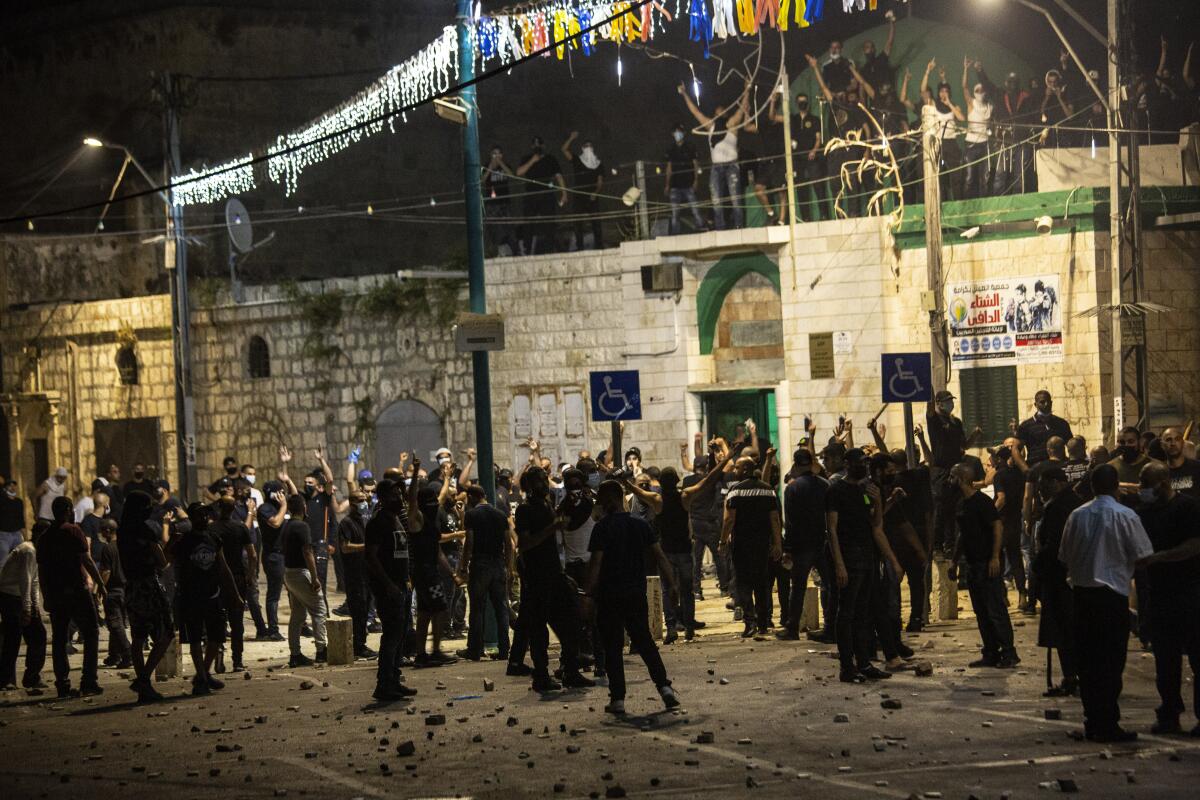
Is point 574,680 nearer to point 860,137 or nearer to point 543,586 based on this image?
point 543,586

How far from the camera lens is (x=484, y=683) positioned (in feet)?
47.9

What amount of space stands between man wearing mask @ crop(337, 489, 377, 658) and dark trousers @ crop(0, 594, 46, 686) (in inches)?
120

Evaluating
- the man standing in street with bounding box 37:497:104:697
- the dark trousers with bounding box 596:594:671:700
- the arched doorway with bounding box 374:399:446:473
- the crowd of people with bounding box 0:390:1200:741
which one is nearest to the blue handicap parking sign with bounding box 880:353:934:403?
the crowd of people with bounding box 0:390:1200:741

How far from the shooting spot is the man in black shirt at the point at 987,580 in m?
14.1

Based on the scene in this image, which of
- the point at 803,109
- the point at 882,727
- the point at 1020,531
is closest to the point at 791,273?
the point at 803,109

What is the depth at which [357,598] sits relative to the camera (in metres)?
17.9

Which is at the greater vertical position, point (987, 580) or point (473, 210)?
point (473, 210)

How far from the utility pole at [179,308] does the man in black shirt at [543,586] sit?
59.3 ft

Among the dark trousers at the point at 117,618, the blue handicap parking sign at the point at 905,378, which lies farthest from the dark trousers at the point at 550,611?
the blue handicap parking sign at the point at 905,378

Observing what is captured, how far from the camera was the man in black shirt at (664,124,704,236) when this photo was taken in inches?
1152

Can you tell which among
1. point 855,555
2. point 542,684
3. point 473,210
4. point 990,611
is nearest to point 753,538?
point 990,611

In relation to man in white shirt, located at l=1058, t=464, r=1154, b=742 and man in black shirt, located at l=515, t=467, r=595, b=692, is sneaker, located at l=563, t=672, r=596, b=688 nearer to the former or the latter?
man in black shirt, located at l=515, t=467, r=595, b=692

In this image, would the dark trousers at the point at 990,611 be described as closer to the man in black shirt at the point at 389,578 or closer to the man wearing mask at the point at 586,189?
the man in black shirt at the point at 389,578

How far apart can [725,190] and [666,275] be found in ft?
5.90
